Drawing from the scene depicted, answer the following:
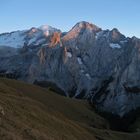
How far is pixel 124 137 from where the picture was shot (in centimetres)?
9275

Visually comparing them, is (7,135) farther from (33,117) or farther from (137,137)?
(137,137)

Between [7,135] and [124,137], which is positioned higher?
[7,135]

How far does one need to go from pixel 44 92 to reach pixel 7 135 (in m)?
121

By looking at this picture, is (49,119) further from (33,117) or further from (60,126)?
(33,117)

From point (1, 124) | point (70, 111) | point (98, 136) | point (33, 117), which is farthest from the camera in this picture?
point (70, 111)

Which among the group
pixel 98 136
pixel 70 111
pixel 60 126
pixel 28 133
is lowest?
pixel 70 111

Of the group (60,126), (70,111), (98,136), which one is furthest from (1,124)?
(70,111)

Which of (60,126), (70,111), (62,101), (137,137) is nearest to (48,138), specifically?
(60,126)

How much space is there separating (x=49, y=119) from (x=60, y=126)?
6.57 feet

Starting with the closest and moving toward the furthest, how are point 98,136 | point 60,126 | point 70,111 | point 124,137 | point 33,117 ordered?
point 33,117 < point 60,126 < point 98,136 < point 124,137 < point 70,111

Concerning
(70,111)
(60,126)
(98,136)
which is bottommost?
(70,111)

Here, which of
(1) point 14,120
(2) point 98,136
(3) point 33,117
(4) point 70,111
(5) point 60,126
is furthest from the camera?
(4) point 70,111

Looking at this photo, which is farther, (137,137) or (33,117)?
(137,137)

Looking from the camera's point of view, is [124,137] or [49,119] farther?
[124,137]
